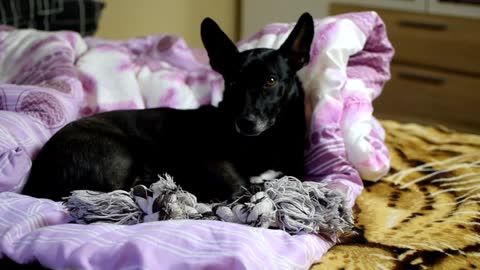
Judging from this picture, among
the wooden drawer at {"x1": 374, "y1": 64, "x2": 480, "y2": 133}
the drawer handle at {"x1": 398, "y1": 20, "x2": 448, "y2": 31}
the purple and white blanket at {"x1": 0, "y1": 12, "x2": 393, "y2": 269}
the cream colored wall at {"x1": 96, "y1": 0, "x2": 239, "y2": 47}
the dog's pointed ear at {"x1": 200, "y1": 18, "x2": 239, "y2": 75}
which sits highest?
the dog's pointed ear at {"x1": 200, "y1": 18, "x2": 239, "y2": 75}

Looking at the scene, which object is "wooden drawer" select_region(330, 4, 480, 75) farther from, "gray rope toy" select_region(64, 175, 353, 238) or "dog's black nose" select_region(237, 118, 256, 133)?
"gray rope toy" select_region(64, 175, 353, 238)

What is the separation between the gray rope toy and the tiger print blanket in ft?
0.26

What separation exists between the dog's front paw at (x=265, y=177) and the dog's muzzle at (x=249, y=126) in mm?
131

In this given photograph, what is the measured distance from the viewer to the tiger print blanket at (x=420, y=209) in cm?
128

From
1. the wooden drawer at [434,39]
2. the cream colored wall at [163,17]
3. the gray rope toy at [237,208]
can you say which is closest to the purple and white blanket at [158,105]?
the gray rope toy at [237,208]

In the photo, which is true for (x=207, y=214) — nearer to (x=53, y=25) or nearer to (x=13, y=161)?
(x=13, y=161)

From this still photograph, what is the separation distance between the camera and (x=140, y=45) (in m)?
2.29

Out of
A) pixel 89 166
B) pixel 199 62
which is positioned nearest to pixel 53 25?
pixel 199 62

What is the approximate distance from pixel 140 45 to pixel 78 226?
1.14m

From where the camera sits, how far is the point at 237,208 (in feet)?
4.53

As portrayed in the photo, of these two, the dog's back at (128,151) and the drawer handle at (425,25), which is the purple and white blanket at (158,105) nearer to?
the dog's back at (128,151)

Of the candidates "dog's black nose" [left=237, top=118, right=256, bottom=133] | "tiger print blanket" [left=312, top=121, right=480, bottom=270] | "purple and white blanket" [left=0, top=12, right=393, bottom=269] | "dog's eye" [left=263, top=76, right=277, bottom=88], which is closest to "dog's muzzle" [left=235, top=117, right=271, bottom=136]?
"dog's black nose" [left=237, top=118, right=256, bottom=133]

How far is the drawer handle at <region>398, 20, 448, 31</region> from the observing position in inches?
127

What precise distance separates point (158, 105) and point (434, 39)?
1863 mm
